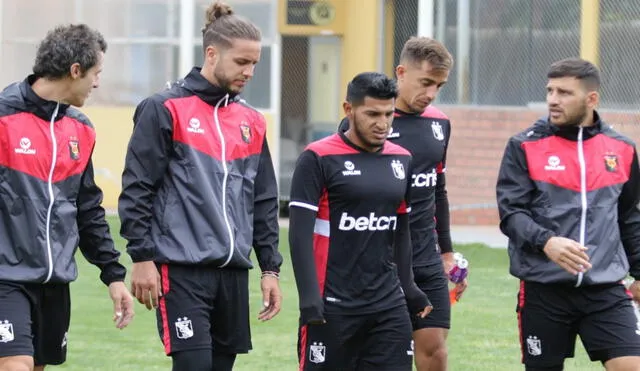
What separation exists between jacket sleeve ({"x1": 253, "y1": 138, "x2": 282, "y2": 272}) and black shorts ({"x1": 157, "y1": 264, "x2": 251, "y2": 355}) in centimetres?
23

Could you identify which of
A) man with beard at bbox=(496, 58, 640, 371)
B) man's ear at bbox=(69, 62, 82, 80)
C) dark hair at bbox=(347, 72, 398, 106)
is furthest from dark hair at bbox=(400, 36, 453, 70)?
man's ear at bbox=(69, 62, 82, 80)

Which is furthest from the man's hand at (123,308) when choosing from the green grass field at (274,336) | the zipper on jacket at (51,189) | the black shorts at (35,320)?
the green grass field at (274,336)

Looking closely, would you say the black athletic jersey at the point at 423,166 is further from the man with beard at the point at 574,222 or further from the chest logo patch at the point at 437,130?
the man with beard at the point at 574,222

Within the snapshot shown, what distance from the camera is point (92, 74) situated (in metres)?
7.32

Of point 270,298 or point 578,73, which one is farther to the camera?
point 578,73

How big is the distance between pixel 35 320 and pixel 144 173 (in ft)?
2.92

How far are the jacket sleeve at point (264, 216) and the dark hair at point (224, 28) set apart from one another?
0.60 m

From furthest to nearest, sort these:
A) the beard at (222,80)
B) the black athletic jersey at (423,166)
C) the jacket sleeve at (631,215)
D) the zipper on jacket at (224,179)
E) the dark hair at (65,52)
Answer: the black athletic jersey at (423,166)
the jacket sleeve at (631,215)
the beard at (222,80)
the zipper on jacket at (224,179)
the dark hair at (65,52)

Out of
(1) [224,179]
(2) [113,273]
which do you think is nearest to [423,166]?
(1) [224,179]

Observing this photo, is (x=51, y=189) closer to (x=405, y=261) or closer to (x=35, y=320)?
(x=35, y=320)

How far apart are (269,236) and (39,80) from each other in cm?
144

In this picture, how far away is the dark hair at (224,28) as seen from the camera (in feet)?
24.5

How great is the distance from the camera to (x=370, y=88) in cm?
747

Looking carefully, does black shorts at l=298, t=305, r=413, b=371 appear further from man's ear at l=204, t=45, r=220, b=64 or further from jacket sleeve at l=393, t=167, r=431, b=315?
man's ear at l=204, t=45, r=220, b=64
